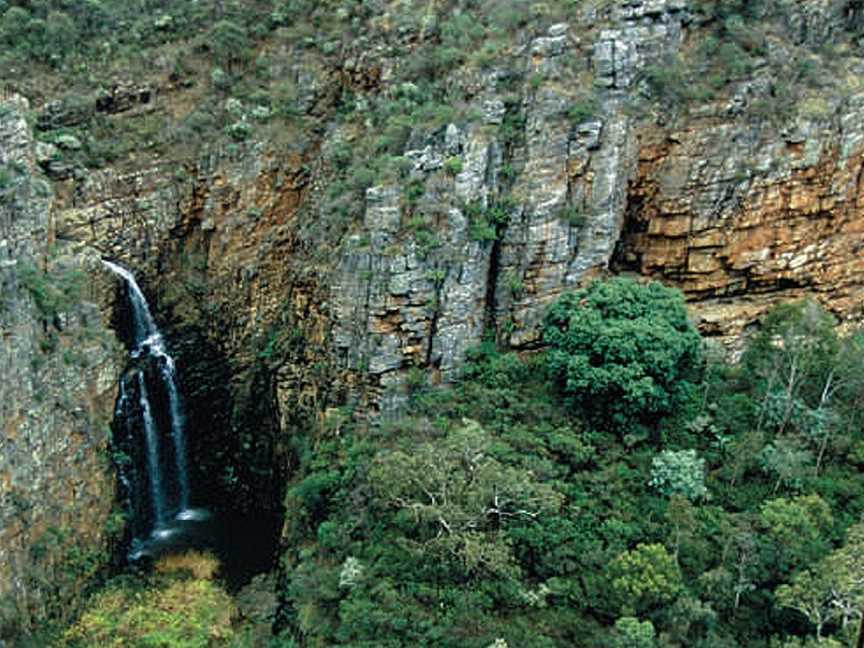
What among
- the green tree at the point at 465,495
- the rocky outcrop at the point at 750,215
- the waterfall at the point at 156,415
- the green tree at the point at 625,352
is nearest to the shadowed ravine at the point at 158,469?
the waterfall at the point at 156,415

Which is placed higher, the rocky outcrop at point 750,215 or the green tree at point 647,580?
the rocky outcrop at point 750,215

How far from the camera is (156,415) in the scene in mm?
31469

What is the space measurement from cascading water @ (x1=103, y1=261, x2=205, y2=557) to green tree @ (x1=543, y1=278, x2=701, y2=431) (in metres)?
14.0

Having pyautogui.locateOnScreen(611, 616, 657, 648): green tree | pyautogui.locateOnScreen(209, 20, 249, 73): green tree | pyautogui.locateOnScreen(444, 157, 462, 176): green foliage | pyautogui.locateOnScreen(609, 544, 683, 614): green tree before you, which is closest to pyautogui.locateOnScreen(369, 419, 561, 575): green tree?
pyautogui.locateOnScreen(609, 544, 683, 614): green tree

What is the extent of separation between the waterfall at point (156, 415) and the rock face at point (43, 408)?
5.45 feet

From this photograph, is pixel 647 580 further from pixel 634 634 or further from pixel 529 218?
pixel 529 218

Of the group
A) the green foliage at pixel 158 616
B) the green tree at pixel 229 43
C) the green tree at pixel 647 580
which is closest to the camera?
the green tree at pixel 647 580

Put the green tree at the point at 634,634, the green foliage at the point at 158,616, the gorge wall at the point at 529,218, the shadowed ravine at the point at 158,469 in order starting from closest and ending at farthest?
the green tree at the point at 634,634
the green foliage at the point at 158,616
the gorge wall at the point at 529,218
the shadowed ravine at the point at 158,469

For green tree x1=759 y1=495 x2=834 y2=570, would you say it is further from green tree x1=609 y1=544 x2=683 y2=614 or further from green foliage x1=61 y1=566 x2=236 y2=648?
green foliage x1=61 y1=566 x2=236 y2=648

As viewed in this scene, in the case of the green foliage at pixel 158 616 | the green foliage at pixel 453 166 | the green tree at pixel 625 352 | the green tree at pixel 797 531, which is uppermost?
the green foliage at pixel 453 166

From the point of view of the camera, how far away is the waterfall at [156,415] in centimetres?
3084

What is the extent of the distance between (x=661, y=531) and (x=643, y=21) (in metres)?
15.5

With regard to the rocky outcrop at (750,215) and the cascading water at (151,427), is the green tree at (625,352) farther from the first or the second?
the cascading water at (151,427)

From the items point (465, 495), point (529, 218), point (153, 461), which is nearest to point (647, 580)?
point (465, 495)
